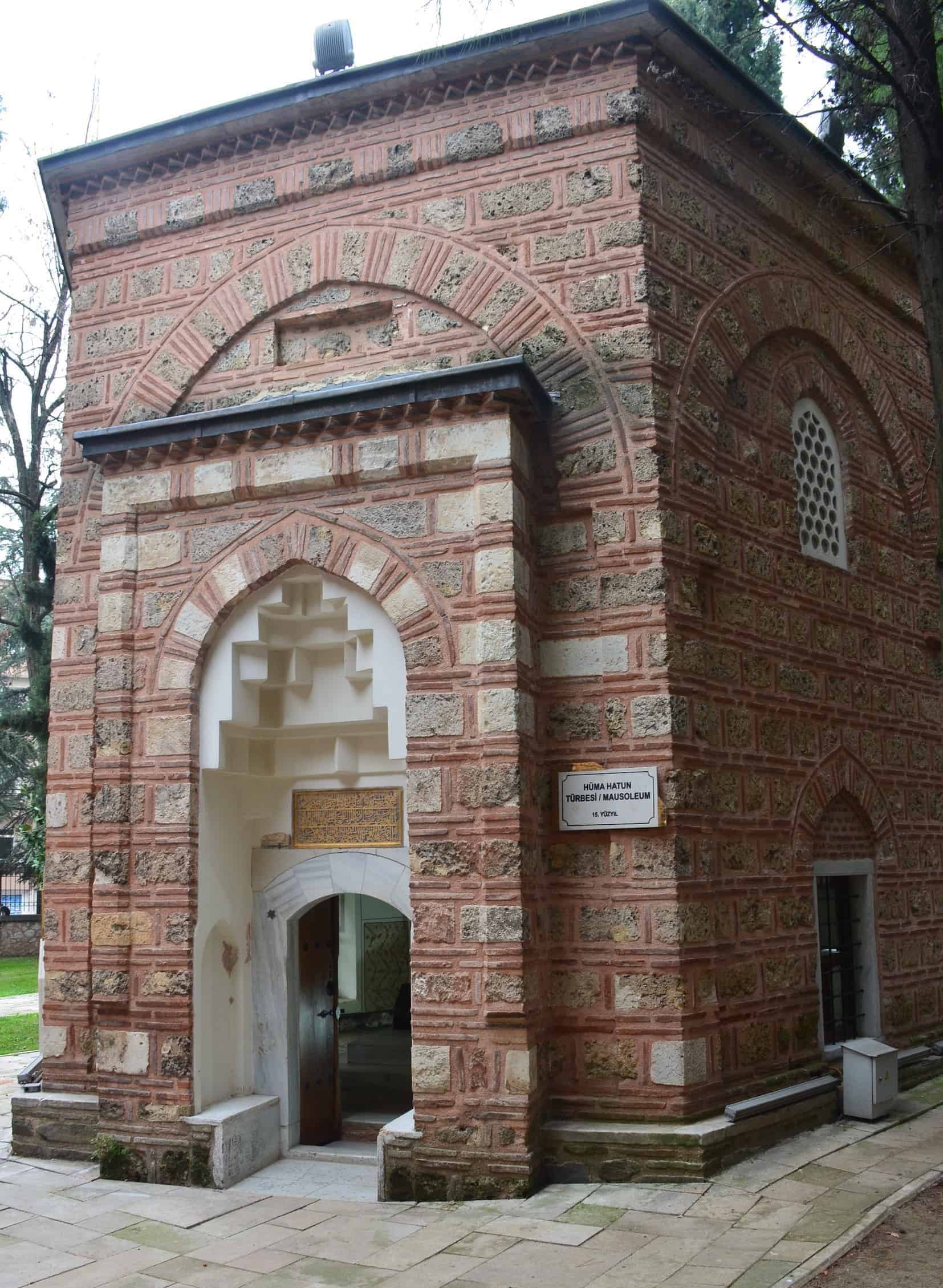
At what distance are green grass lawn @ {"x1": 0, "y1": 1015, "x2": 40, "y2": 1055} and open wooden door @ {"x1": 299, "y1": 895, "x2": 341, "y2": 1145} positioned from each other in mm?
4531

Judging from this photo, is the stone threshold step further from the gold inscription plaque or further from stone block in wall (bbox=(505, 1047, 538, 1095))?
the gold inscription plaque

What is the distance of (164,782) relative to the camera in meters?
6.80

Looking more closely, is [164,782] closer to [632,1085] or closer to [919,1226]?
[632,1085]

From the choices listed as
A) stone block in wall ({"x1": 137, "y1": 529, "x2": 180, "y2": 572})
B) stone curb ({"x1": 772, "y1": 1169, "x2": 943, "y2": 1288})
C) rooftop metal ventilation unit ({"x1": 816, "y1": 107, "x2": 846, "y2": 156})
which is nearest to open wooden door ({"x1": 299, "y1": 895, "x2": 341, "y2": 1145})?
stone block in wall ({"x1": 137, "y1": 529, "x2": 180, "y2": 572})

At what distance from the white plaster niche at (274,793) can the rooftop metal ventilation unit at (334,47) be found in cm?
364

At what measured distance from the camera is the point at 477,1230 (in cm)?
539

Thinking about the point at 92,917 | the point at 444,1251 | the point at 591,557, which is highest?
the point at 591,557

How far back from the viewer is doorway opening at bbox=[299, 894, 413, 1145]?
7.29 metres

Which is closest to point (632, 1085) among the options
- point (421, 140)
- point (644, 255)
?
point (644, 255)

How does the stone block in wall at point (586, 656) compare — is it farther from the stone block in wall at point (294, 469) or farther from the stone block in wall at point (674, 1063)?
the stone block in wall at point (674, 1063)

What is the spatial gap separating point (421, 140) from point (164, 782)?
4033mm

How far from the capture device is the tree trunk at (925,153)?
5965mm

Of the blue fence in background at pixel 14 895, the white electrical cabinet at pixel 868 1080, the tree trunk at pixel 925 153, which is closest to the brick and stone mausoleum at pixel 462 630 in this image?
the white electrical cabinet at pixel 868 1080

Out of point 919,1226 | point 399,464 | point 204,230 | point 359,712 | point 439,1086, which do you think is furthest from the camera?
point 204,230
